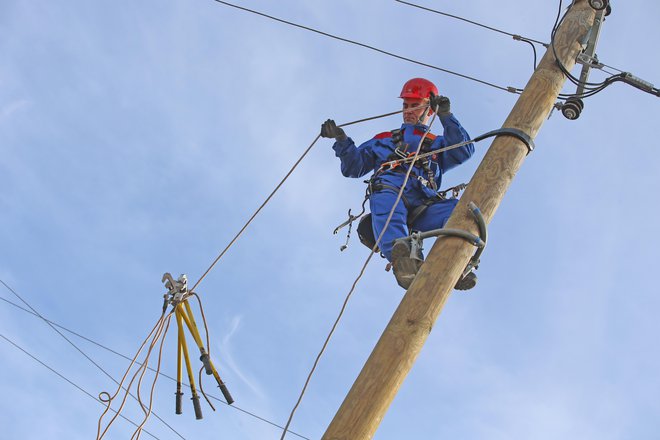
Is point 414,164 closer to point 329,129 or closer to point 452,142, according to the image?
point 452,142

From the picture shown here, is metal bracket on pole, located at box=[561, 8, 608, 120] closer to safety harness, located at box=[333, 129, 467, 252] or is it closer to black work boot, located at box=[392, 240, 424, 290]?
safety harness, located at box=[333, 129, 467, 252]

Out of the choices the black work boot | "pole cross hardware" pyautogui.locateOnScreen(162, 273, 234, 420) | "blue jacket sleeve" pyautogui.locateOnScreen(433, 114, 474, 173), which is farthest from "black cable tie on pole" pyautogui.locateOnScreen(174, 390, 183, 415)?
"blue jacket sleeve" pyautogui.locateOnScreen(433, 114, 474, 173)

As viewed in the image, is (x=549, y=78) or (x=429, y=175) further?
(x=429, y=175)

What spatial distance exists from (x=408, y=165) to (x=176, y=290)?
78.6 inches

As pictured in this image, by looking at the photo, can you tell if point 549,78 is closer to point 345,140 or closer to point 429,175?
point 429,175

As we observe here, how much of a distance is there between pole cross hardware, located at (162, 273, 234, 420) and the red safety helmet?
8.17ft

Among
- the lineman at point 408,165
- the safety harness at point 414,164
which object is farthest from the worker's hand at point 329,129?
the safety harness at point 414,164

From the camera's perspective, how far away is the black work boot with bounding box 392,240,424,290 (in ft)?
16.8

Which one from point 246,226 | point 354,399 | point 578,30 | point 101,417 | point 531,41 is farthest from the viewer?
point 531,41

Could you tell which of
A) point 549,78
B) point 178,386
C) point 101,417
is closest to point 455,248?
point 549,78

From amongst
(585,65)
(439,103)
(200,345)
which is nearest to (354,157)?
(439,103)

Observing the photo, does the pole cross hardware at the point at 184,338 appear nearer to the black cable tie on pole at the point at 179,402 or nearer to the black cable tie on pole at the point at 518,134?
the black cable tie on pole at the point at 179,402

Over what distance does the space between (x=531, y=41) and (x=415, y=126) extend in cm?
100

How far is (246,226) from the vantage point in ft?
20.1
